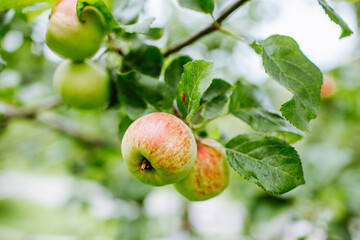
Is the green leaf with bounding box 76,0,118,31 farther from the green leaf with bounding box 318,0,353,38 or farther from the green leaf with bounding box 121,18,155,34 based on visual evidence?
the green leaf with bounding box 318,0,353,38

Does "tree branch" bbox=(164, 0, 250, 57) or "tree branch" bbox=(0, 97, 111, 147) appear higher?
"tree branch" bbox=(164, 0, 250, 57)

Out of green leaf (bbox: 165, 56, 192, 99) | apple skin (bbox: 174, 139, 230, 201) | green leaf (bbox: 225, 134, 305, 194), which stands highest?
green leaf (bbox: 165, 56, 192, 99)

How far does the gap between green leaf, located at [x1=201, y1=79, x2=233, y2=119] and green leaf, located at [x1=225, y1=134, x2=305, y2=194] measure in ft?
0.27

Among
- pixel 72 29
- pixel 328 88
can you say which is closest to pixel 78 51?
pixel 72 29

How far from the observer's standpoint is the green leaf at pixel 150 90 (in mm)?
665

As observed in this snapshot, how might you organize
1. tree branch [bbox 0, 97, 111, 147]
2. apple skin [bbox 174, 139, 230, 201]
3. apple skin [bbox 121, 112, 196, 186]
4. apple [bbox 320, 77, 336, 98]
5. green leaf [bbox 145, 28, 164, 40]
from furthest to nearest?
apple [bbox 320, 77, 336, 98] → tree branch [bbox 0, 97, 111, 147] → green leaf [bbox 145, 28, 164, 40] → apple skin [bbox 174, 139, 230, 201] → apple skin [bbox 121, 112, 196, 186]

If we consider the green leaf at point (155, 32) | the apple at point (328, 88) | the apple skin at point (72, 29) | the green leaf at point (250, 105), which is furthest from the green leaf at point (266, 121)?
the apple at point (328, 88)

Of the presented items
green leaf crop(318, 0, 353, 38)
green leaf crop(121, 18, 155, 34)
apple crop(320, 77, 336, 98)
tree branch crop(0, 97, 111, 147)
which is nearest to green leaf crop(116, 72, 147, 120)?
green leaf crop(121, 18, 155, 34)

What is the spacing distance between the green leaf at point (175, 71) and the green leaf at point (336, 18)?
0.96ft

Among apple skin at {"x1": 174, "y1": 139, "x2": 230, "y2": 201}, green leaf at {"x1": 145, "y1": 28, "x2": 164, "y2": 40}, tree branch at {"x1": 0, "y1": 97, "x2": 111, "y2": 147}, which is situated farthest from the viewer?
tree branch at {"x1": 0, "y1": 97, "x2": 111, "y2": 147}

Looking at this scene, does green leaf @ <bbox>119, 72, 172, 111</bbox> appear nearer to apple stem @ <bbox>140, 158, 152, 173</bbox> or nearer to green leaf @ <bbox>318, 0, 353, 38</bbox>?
apple stem @ <bbox>140, 158, 152, 173</bbox>

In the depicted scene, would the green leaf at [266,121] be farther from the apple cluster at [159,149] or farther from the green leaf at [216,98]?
the apple cluster at [159,149]

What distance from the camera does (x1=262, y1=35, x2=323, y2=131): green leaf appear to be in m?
0.55

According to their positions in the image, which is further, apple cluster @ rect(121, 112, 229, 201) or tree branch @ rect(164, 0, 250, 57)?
tree branch @ rect(164, 0, 250, 57)
